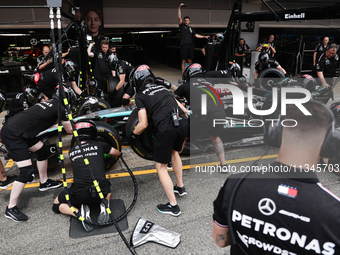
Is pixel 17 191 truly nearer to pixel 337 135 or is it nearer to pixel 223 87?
pixel 223 87

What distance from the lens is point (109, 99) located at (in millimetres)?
6930

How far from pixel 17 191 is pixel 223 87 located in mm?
4394

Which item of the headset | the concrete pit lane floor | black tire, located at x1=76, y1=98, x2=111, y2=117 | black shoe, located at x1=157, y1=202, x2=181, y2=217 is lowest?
the concrete pit lane floor

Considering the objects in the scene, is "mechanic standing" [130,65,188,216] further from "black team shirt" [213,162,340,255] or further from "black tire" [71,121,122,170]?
"black team shirt" [213,162,340,255]

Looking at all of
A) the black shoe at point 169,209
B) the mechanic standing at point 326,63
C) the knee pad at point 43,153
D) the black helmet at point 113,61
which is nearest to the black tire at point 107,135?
the knee pad at point 43,153

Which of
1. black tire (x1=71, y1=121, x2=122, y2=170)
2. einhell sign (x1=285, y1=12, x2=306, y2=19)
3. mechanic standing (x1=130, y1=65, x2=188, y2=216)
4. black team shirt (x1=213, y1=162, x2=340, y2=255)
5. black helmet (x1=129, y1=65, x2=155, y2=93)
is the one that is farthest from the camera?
einhell sign (x1=285, y1=12, x2=306, y2=19)

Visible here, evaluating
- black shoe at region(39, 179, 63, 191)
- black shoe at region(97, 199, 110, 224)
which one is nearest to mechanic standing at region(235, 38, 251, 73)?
black shoe at region(39, 179, 63, 191)

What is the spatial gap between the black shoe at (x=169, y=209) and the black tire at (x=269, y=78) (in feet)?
19.1

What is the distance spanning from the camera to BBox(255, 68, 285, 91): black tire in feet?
26.7

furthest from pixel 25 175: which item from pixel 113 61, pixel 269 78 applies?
pixel 269 78

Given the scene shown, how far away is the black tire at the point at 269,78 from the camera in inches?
320

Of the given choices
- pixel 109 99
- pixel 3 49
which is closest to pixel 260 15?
pixel 109 99

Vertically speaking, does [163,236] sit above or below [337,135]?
below

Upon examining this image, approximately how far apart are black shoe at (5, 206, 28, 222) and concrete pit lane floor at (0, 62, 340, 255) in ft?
0.20
